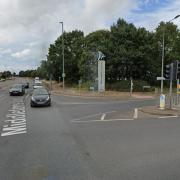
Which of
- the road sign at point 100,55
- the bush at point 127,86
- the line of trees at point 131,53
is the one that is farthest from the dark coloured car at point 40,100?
the line of trees at point 131,53

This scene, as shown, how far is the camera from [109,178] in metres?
6.48

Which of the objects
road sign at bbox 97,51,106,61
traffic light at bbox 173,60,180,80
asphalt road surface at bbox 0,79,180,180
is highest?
road sign at bbox 97,51,106,61

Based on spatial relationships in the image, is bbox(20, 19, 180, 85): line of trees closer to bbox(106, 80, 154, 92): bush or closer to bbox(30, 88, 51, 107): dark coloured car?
bbox(106, 80, 154, 92): bush

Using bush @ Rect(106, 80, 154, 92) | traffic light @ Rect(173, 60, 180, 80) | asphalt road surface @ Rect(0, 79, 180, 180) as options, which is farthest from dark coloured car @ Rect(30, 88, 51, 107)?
bush @ Rect(106, 80, 154, 92)

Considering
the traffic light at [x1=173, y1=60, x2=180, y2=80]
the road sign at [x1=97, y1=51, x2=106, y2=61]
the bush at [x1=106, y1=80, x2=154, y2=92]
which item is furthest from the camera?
the bush at [x1=106, y1=80, x2=154, y2=92]

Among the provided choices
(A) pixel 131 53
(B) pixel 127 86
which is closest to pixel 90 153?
(B) pixel 127 86

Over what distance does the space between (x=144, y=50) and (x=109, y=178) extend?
142 ft

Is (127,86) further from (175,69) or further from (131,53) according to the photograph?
(175,69)

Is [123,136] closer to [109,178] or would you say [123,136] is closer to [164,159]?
[164,159]

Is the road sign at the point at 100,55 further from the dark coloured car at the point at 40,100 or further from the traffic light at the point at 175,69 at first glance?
the traffic light at the point at 175,69

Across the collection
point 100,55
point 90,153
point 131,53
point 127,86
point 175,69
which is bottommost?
point 90,153

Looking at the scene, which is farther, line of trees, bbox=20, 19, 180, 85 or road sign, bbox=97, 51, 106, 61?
line of trees, bbox=20, 19, 180, 85

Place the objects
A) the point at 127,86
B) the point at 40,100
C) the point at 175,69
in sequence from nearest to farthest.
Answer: the point at 175,69, the point at 40,100, the point at 127,86

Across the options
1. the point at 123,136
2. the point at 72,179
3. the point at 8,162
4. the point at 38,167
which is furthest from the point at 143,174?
the point at 123,136
